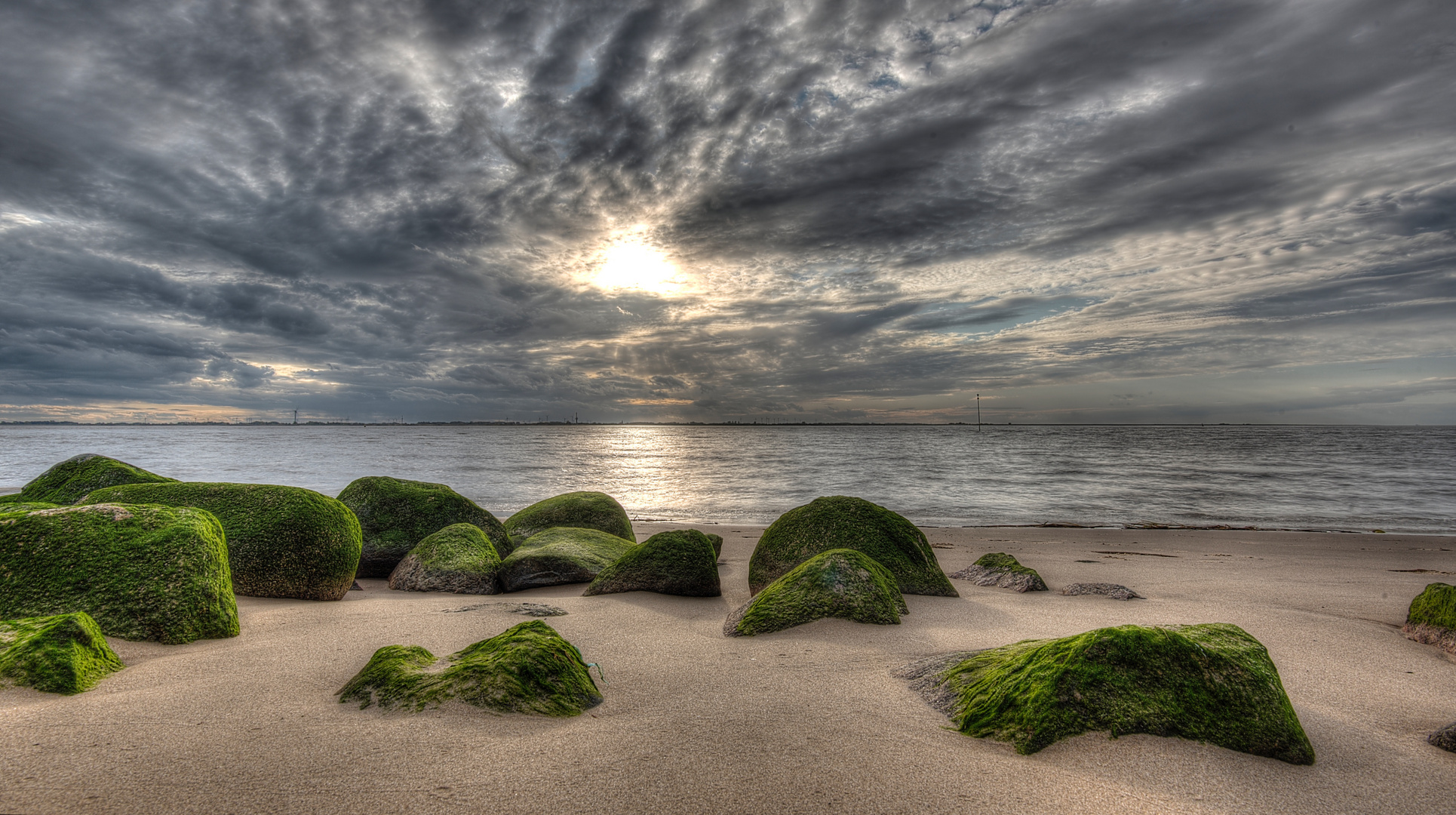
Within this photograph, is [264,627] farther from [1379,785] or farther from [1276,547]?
[1276,547]

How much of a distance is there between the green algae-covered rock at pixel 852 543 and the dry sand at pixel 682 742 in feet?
4.90

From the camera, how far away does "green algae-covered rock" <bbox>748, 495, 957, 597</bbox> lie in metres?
6.26

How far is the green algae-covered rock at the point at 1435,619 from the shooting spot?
4.39m

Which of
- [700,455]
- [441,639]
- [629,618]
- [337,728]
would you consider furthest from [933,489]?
[700,455]

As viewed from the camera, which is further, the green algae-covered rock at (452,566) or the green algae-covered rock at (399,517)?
the green algae-covered rock at (399,517)

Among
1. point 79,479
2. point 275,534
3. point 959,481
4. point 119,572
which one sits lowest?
point 959,481

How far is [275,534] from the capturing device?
576 cm

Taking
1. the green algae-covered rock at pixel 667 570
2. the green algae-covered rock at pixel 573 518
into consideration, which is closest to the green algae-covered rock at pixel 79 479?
the green algae-covered rock at pixel 573 518

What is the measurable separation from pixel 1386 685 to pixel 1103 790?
2780mm

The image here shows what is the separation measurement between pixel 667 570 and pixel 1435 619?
20.2 ft

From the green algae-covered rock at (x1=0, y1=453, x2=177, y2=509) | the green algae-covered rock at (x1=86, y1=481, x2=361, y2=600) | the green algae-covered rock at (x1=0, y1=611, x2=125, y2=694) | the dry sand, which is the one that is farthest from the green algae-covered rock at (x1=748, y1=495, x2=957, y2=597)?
the green algae-covered rock at (x1=0, y1=453, x2=177, y2=509)

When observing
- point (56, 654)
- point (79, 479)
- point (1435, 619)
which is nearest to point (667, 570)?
point (56, 654)

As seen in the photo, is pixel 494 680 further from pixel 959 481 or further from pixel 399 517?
pixel 959 481

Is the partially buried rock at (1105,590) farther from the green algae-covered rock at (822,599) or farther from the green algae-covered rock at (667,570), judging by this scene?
the green algae-covered rock at (667,570)
